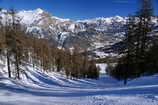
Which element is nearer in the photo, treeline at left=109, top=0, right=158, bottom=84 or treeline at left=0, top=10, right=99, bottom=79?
treeline at left=109, top=0, right=158, bottom=84

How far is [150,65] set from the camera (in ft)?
114

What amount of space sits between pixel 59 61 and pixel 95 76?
20.2 metres

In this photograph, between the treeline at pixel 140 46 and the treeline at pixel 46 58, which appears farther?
the treeline at pixel 46 58

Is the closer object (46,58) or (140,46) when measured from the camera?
(140,46)

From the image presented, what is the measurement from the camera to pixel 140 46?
119 feet

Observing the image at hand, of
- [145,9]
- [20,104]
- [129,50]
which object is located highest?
[145,9]

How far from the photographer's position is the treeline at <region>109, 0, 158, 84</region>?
3284cm

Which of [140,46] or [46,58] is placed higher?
[140,46]

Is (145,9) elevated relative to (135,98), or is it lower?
elevated

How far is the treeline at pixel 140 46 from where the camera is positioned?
1293 inches

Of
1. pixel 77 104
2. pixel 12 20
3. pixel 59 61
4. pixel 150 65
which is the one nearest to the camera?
pixel 77 104

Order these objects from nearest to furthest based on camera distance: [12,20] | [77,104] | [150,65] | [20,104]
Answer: [77,104] → [20,104] → [12,20] → [150,65]

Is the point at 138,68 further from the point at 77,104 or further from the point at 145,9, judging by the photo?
the point at 77,104

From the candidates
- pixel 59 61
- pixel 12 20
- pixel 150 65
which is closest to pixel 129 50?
pixel 150 65
